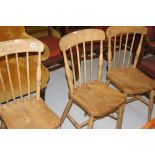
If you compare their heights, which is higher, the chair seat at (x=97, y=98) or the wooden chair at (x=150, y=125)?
the wooden chair at (x=150, y=125)

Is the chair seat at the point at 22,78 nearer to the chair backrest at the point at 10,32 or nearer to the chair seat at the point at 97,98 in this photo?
the chair backrest at the point at 10,32

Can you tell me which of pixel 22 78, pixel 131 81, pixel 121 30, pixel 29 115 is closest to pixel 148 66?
pixel 131 81

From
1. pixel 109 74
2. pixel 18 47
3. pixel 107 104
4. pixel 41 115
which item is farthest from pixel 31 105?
pixel 109 74

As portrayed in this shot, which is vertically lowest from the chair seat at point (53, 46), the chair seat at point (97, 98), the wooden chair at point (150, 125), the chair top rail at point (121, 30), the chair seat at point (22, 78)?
the chair seat at point (97, 98)

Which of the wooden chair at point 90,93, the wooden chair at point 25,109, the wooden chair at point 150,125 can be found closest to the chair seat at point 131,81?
the wooden chair at point 90,93

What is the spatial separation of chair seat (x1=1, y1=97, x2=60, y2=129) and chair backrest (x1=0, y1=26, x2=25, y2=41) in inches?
33.2

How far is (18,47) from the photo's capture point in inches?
72.5

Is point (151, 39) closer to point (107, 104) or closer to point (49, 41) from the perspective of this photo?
point (49, 41)

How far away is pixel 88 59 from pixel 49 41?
32.8 inches

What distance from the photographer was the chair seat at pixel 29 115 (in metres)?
1.75

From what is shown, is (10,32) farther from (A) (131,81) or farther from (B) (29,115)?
(A) (131,81)

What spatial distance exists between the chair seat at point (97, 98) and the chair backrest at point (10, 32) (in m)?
0.90

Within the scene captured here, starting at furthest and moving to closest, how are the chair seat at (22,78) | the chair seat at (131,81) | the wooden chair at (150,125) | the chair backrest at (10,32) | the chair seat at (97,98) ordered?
the chair backrest at (10,32)
the chair seat at (131,81)
the chair seat at (22,78)
the chair seat at (97,98)
the wooden chair at (150,125)

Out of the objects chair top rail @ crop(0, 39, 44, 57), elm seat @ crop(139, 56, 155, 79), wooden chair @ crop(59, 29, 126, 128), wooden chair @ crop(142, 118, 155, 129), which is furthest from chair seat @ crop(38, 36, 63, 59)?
wooden chair @ crop(142, 118, 155, 129)
